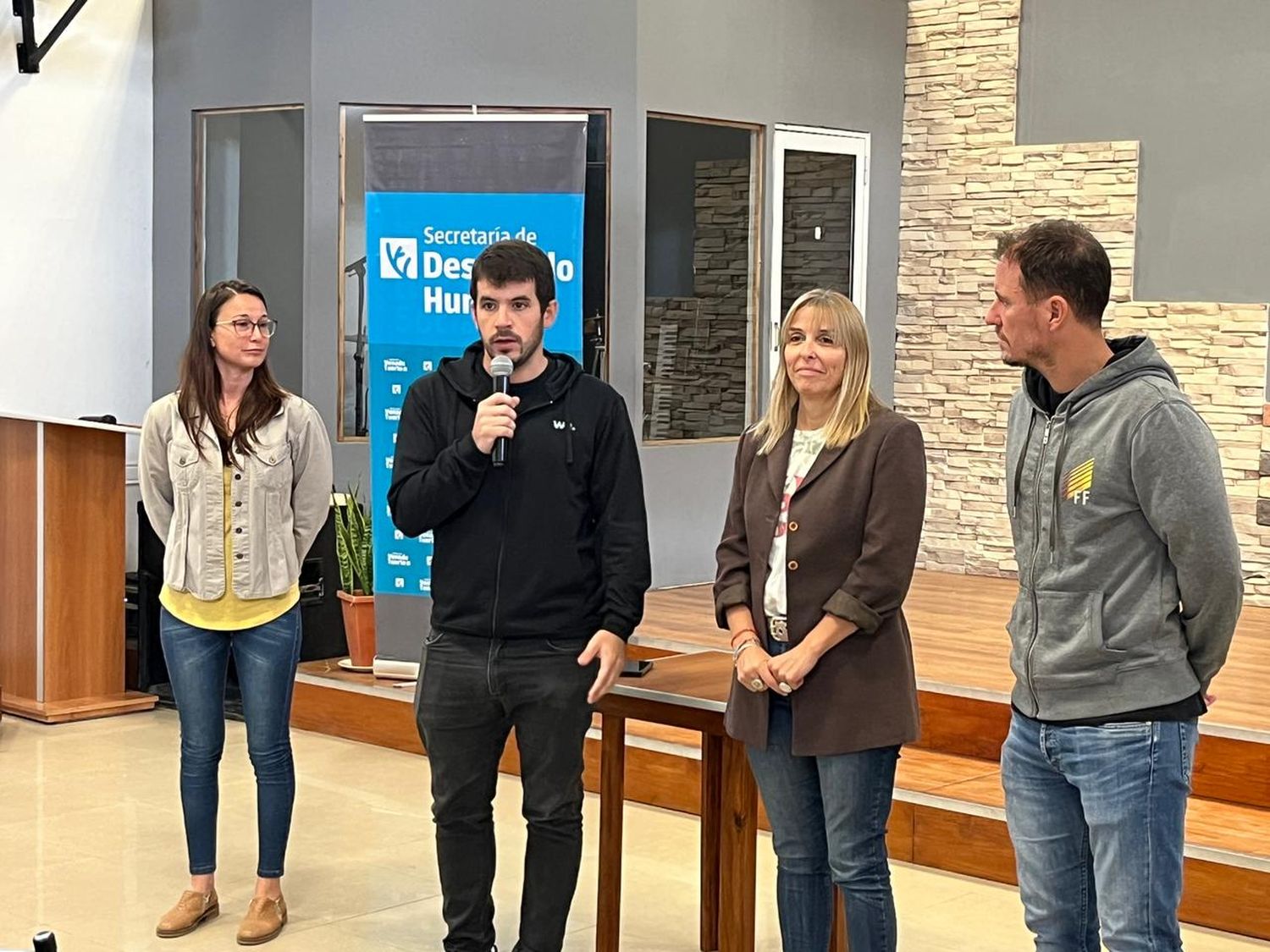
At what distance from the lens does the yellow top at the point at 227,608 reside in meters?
4.09

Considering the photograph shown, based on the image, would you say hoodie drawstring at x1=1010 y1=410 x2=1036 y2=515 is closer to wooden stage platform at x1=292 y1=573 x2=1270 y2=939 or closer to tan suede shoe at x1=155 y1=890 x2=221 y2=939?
wooden stage platform at x1=292 y1=573 x2=1270 y2=939

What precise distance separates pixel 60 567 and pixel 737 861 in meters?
3.71

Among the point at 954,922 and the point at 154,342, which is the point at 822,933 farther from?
the point at 154,342

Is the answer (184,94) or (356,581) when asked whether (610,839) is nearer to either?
(356,581)

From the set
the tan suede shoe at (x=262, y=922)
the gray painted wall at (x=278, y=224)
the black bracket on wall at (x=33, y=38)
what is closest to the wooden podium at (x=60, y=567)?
the gray painted wall at (x=278, y=224)

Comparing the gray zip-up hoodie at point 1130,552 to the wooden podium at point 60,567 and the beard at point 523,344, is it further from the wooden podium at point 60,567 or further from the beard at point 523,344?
the wooden podium at point 60,567

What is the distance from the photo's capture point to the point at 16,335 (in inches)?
294

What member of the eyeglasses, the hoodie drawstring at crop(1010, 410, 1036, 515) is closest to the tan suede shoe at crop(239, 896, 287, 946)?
the eyeglasses

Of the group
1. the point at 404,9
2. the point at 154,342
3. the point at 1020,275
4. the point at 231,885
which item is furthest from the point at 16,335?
the point at 1020,275

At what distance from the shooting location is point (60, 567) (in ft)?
21.3

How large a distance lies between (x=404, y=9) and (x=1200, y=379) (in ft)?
12.7

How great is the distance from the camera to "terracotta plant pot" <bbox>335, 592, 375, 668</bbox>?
6703 millimetres

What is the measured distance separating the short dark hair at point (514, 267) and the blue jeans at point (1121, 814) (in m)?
1.34

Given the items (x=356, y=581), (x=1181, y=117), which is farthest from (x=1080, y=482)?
(x=1181, y=117)
